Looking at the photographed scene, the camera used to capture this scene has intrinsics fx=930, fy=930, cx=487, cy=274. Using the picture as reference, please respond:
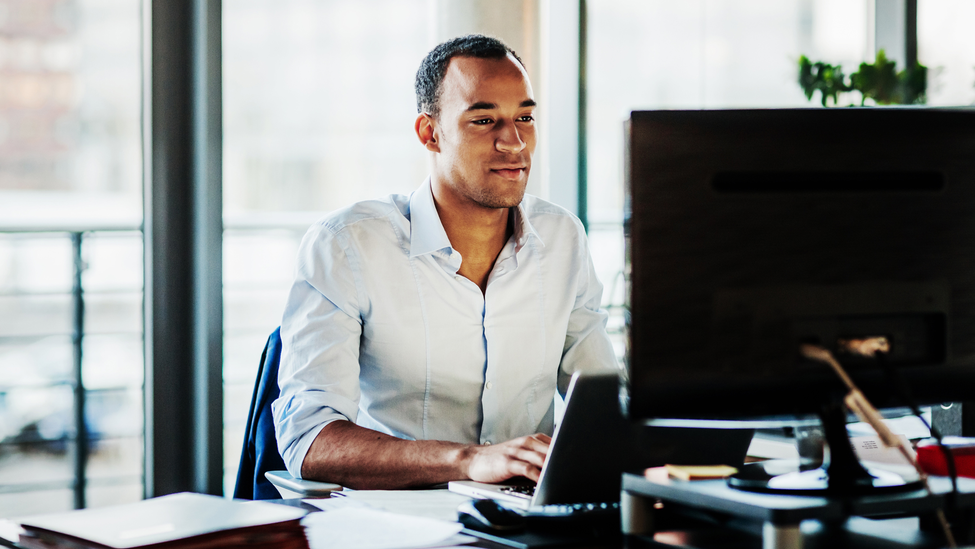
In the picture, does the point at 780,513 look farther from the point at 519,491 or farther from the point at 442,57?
the point at 442,57

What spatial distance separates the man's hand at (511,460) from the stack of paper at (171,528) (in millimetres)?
339

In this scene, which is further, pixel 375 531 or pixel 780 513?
pixel 375 531

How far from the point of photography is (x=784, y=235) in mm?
888

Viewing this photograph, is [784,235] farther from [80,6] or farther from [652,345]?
[80,6]

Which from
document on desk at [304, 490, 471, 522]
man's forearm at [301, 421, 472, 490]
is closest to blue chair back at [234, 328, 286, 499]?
man's forearm at [301, 421, 472, 490]

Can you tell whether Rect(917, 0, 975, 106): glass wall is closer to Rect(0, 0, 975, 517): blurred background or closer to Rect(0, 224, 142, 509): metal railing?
Rect(0, 0, 975, 517): blurred background

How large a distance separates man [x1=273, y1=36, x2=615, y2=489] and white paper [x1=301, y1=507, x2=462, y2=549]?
55 cm

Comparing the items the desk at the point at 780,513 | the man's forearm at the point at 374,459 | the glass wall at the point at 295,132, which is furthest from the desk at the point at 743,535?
the glass wall at the point at 295,132

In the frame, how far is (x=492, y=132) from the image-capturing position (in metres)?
1.92

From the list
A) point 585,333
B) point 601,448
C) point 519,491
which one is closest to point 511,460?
point 519,491

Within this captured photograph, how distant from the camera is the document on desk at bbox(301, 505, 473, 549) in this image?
0.98 m

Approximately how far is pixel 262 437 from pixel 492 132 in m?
0.76

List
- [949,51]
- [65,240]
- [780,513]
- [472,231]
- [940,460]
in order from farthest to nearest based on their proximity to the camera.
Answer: [949,51] → [65,240] → [472,231] → [940,460] → [780,513]

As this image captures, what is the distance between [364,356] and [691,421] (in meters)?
1.00
